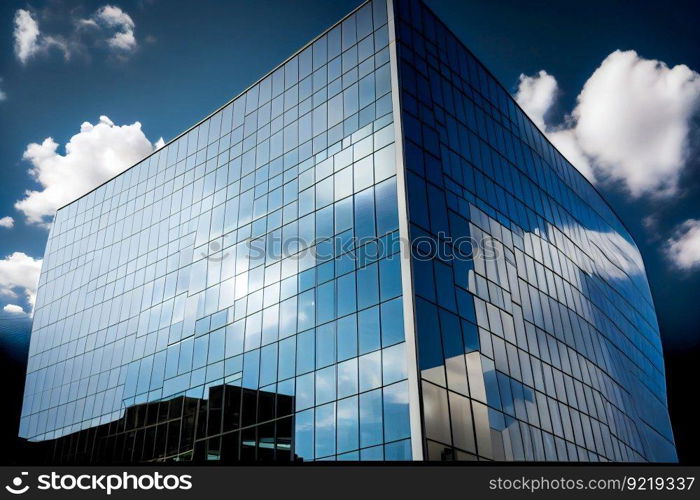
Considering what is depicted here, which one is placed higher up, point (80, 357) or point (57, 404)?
point (80, 357)

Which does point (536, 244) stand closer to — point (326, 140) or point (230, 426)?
point (326, 140)

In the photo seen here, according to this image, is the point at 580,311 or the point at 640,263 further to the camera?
the point at 640,263

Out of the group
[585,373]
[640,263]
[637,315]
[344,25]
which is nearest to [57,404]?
[344,25]

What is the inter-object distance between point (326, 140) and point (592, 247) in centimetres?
3030

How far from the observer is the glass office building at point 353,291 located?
94.8ft

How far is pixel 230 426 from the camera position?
3425 centimetres

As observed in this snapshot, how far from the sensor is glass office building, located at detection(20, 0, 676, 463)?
28.9 metres

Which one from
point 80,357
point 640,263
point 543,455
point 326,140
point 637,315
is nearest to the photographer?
point 543,455

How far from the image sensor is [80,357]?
51438 millimetres

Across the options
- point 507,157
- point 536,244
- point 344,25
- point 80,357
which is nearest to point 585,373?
point 536,244

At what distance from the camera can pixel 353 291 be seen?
30812 millimetres
